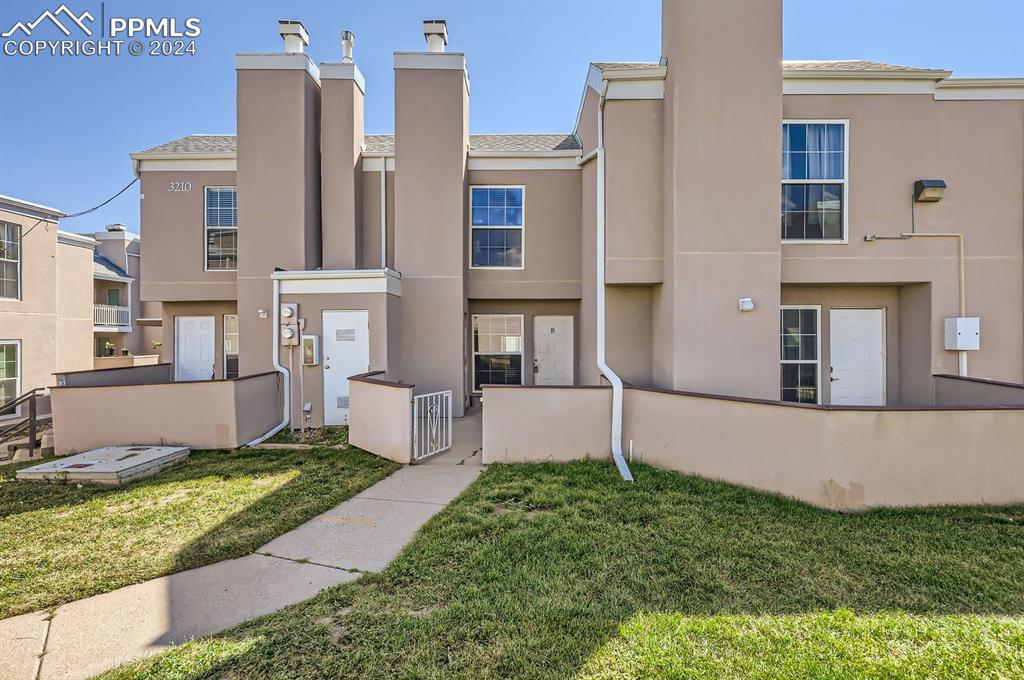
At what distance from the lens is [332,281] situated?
829cm

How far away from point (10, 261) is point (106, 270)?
10.7m

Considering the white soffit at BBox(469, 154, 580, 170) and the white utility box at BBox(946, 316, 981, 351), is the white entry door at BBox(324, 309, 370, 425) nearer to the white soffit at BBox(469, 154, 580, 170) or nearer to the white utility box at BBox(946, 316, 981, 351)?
the white soffit at BBox(469, 154, 580, 170)

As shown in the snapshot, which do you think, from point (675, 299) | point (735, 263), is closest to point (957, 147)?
point (735, 263)

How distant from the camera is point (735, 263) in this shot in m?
6.52

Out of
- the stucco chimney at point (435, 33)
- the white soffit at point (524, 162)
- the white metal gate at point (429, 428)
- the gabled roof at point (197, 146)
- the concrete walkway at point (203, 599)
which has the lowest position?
the concrete walkway at point (203, 599)

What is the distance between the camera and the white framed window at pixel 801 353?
25.7 ft

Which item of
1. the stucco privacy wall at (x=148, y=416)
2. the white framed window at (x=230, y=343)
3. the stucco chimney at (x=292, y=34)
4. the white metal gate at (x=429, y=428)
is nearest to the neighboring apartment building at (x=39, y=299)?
Result: the white framed window at (x=230, y=343)

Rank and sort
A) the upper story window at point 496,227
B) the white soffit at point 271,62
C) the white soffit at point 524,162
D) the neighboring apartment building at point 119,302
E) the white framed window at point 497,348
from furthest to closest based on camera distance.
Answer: the neighboring apartment building at point 119,302, the white framed window at point 497,348, the upper story window at point 496,227, the white soffit at point 524,162, the white soffit at point 271,62

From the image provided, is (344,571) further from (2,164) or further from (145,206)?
(2,164)

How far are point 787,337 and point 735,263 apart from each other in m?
2.38

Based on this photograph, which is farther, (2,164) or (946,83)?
(2,164)

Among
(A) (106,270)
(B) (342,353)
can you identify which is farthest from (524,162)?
(A) (106,270)

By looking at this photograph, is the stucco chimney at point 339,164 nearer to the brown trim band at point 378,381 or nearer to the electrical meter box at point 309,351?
the electrical meter box at point 309,351

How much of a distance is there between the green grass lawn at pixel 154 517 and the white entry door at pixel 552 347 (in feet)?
16.0
